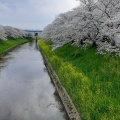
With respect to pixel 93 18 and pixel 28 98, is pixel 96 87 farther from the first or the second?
pixel 93 18

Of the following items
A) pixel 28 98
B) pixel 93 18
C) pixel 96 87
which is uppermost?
pixel 93 18

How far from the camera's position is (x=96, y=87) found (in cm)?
1747

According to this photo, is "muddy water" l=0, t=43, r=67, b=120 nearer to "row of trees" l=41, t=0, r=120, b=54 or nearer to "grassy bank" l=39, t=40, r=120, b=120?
"grassy bank" l=39, t=40, r=120, b=120

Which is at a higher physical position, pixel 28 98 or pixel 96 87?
pixel 96 87

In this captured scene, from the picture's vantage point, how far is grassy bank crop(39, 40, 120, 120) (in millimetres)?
13273

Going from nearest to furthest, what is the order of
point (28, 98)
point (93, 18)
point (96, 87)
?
1. point (96, 87)
2. point (28, 98)
3. point (93, 18)

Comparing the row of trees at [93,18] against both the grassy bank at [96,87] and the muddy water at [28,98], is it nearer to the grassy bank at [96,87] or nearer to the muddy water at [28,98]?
the grassy bank at [96,87]

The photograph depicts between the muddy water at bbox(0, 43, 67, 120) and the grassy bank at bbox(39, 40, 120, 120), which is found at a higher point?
the grassy bank at bbox(39, 40, 120, 120)

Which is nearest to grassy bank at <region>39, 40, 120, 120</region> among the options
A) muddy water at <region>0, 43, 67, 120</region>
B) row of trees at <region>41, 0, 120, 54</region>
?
muddy water at <region>0, 43, 67, 120</region>

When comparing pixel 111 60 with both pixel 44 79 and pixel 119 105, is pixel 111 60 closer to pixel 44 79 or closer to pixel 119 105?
pixel 44 79

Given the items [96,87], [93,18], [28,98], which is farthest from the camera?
[93,18]

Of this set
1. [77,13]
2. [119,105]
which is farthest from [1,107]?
[77,13]

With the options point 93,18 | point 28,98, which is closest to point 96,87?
point 28,98

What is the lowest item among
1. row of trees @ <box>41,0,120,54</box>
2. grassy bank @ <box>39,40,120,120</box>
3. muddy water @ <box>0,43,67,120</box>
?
muddy water @ <box>0,43,67,120</box>
